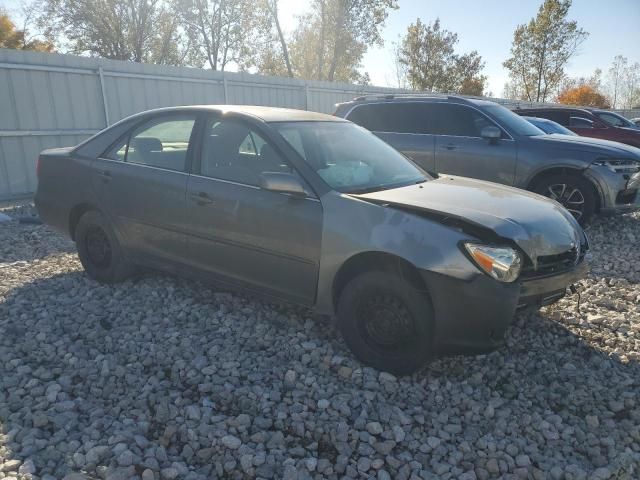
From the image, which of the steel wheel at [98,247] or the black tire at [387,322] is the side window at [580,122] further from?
the steel wheel at [98,247]

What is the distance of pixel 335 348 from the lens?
3.68 metres

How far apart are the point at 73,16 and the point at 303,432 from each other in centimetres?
3426

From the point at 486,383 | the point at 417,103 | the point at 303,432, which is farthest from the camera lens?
the point at 417,103

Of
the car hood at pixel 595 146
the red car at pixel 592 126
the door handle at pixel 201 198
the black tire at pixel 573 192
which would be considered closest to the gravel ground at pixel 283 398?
the door handle at pixel 201 198

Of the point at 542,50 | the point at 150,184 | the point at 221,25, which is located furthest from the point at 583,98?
the point at 150,184

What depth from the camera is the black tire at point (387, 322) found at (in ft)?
10.2

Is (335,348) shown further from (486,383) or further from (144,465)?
(144,465)

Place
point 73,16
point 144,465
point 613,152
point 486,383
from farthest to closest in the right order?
point 73,16
point 613,152
point 486,383
point 144,465

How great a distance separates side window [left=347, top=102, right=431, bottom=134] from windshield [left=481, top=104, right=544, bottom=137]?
928 millimetres

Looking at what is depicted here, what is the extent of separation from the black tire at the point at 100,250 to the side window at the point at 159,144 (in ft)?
2.14

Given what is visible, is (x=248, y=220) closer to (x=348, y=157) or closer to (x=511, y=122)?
(x=348, y=157)

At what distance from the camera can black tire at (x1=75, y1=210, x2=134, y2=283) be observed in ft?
15.6

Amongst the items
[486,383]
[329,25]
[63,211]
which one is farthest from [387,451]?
[329,25]

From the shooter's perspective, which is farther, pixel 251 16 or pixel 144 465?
pixel 251 16
